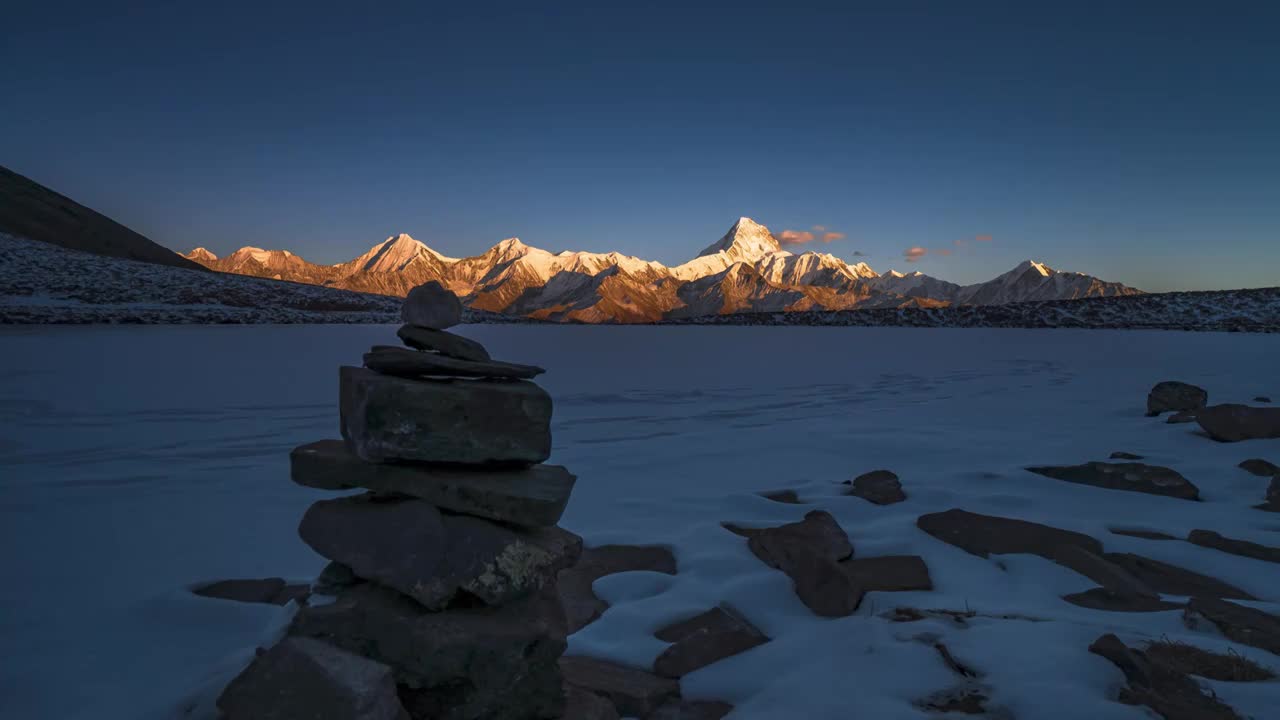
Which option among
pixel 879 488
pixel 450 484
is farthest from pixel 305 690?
pixel 879 488

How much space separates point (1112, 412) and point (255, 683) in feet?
70.3

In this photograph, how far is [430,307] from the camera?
5801 millimetres

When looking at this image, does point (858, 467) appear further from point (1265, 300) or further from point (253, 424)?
point (1265, 300)

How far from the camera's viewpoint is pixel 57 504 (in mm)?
9344

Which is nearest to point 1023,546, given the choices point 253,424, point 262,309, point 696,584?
point 696,584

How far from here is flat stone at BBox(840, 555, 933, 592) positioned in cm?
680

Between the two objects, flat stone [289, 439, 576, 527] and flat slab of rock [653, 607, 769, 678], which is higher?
flat stone [289, 439, 576, 527]

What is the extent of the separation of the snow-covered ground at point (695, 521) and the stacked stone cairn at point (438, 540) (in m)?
1.44

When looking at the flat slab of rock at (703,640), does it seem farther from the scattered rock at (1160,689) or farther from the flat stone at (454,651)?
the scattered rock at (1160,689)

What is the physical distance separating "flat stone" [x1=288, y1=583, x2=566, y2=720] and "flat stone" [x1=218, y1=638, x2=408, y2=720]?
23.2 inches

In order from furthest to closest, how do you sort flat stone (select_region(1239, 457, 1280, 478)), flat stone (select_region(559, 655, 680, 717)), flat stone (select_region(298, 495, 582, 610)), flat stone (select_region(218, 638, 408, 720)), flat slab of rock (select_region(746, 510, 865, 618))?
1. flat stone (select_region(1239, 457, 1280, 478))
2. flat slab of rock (select_region(746, 510, 865, 618))
3. flat stone (select_region(559, 655, 680, 717))
4. flat stone (select_region(298, 495, 582, 610))
5. flat stone (select_region(218, 638, 408, 720))

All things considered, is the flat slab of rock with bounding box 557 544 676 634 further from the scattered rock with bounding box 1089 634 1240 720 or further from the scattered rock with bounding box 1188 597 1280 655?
the scattered rock with bounding box 1188 597 1280 655

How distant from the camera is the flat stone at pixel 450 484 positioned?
4984 mm

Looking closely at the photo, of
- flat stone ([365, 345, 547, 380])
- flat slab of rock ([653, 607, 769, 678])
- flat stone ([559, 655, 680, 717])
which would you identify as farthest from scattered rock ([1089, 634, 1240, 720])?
flat stone ([365, 345, 547, 380])
